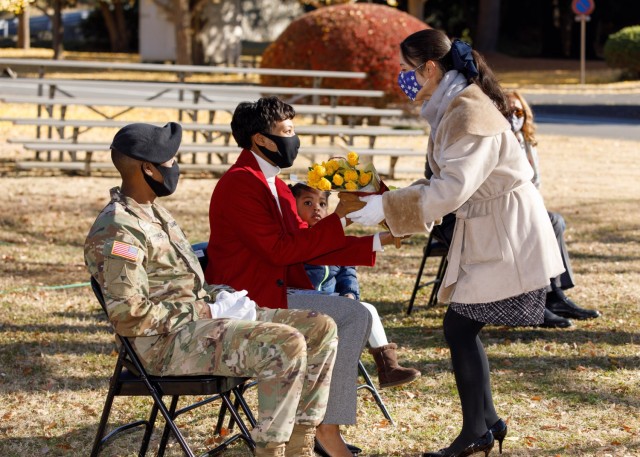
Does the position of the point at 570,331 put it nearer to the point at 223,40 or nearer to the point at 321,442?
the point at 321,442

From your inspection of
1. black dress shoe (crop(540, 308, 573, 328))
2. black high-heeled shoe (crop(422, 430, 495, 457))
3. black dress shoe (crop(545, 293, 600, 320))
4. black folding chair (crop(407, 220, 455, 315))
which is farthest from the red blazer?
black dress shoe (crop(545, 293, 600, 320))

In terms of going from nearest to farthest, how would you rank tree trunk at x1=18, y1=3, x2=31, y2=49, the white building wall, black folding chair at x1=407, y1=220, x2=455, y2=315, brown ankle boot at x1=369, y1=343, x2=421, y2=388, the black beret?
the black beret
brown ankle boot at x1=369, y1=343, x2=421, y2=388
black folding chair at x1=407, y1=220, x2=455, y2=315
the white building wall
tree trunk at x1=18, y1=3, x2=31, y2=49

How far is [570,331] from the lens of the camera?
7301 mm

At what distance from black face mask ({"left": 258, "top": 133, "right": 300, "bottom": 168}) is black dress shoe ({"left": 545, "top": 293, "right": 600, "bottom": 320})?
11.3ft

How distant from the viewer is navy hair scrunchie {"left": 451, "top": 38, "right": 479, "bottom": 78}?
443 cm

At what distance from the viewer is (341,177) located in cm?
469

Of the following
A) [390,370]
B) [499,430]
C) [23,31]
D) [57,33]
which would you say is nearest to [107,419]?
[390,370]

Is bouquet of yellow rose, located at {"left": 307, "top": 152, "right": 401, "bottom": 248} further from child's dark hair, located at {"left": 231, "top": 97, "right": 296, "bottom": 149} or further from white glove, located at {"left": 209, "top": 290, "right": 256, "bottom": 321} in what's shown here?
white glove, located at {"left": 209, "top": 290, "right": 256, "bottom": 321}

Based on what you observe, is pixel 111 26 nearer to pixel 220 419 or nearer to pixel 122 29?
pixel 122 29

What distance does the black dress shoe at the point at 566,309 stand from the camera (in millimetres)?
7605

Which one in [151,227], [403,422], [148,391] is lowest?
[403,422]

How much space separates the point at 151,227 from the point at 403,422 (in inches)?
75.4

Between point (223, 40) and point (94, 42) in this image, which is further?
point (94, 42)

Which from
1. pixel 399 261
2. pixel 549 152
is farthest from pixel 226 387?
pixel 549 152
